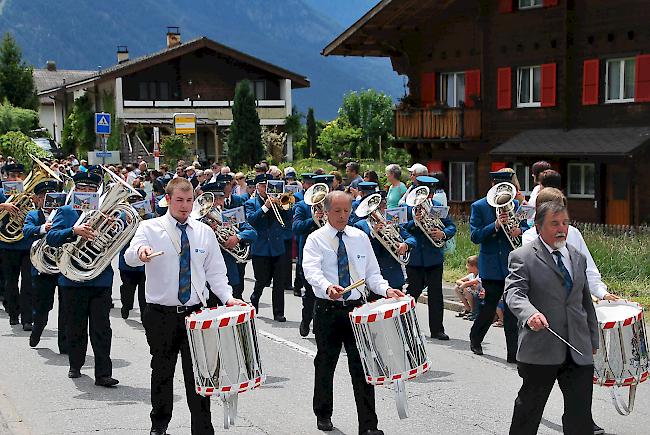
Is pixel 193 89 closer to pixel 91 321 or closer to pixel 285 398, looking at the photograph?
pixel 91 321

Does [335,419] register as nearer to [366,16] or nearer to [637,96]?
[637,96]

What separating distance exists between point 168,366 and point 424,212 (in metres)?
4.98

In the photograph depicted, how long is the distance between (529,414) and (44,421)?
434 cm

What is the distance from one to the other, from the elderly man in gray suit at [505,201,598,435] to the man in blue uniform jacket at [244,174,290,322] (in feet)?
23.4

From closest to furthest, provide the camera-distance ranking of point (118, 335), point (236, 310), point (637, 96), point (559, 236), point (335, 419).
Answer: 1. point (559, 236)
2. point (236, 310)
3. point (335, 419)
4. point (118, 335)
5. point (637, 96)

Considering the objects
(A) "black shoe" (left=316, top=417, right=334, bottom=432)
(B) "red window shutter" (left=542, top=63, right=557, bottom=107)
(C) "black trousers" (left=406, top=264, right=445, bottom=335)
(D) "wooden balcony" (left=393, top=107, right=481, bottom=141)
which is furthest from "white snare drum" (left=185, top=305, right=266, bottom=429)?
(D) "wooden balcony" (left=393, top=107, right=481, bottom=141)

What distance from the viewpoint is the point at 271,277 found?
1383 cm

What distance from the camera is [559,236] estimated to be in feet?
21.3

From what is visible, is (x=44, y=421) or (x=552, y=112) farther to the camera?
(x=552, y=112)

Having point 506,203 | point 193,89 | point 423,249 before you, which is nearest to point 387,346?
point 506,203

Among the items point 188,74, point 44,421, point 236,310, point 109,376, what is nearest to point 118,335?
point 109,376

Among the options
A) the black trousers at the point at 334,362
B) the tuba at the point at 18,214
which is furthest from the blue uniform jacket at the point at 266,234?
the black trousers at the point at 334,362

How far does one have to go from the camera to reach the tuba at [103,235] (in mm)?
9656

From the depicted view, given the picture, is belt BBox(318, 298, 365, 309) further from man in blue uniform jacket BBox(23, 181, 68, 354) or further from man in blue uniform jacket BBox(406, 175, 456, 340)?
man in blue uniform jacket BBox(23, 181, 68, 354)
